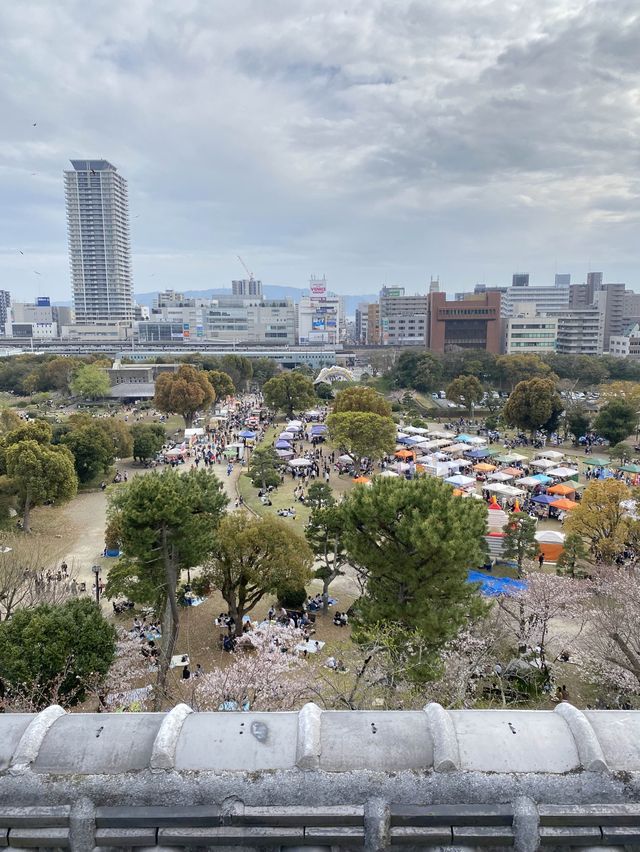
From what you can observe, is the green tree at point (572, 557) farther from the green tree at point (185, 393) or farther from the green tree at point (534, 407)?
the green tree at point (185, 393)

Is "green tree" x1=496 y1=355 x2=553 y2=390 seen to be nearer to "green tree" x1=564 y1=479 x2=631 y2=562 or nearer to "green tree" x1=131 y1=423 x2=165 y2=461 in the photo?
"green tree" x1=131 y1=423 x2=165 y2=461

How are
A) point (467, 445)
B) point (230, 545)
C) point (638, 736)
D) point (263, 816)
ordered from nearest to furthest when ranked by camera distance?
1. point (263, 816)
2. point (638, 736)
3. point (230, 545)
4. point (467, 445)

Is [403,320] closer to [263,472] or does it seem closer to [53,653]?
[263,472]

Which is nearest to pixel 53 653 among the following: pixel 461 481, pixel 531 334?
pixel 461 481

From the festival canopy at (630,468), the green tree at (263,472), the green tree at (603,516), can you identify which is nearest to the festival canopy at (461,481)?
the green tree at (603,516)

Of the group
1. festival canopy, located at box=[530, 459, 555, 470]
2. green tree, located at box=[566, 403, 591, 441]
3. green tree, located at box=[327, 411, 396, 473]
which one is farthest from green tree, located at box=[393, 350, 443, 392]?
festival canopy, located at box=[530, 459, 555, 470]

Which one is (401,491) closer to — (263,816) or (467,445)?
(263,816)

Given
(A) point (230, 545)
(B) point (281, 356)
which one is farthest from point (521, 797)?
(B) point (281, 356)
